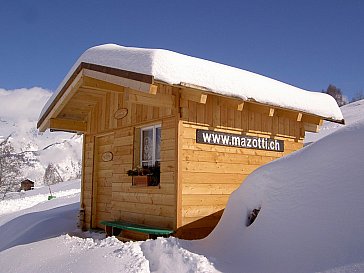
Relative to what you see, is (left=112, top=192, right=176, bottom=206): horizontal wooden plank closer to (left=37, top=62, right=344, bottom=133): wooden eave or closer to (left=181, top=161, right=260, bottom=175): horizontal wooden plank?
(left=181, top=161, right=260, bottom=175): horizontal wooden plank

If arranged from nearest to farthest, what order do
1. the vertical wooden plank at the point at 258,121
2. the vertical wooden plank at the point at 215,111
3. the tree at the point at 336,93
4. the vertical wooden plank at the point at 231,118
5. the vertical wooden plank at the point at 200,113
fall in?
the vertical wooden plank at the point at 200,113 → the vertical wooden plank at the point at 215,111 → the vertical wooden plank at the point at 231,118 → the vertical wooden plank at the point at 258,121 → the tree at the point at 336,93

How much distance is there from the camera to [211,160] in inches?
319

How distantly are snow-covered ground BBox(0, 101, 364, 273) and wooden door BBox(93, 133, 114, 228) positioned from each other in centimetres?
314

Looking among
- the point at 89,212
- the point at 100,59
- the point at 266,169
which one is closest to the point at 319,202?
the point at 266,169

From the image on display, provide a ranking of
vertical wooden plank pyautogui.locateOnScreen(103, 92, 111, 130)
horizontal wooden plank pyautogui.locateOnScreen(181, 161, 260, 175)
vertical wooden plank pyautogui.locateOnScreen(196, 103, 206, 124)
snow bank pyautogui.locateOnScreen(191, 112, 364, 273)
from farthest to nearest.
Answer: vertical wooden plank pyautogui.locateOnScreen(103, 92, 111, 130)
vertical wooden plank pyautogui.locateOnScreen(196, 103, 206, 124)
horizontal wooden plank pyautogui.locateOnScreen(181, 161, 260, 175)
snow bank pyautogui.locateOnScreen(191, 112, 364, 273)

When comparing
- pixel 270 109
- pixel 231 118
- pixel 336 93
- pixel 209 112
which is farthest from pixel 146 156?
pixel 336 93

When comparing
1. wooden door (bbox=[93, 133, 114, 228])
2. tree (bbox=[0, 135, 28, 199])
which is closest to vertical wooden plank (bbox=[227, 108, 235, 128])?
wooden door (bbox=[93, 133, 114, 228])

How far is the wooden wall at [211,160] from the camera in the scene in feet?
25.0

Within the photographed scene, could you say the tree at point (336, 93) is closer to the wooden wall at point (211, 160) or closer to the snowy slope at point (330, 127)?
the snowy slope at point (330, 127)

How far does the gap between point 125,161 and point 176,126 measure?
221 cm

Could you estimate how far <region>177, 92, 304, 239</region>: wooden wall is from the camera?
25.0 feet

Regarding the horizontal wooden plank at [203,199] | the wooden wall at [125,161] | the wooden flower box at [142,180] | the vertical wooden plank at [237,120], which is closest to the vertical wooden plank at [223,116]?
the vertical wooden plank at [237,120]

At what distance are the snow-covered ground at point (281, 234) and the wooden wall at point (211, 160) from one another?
122 cm

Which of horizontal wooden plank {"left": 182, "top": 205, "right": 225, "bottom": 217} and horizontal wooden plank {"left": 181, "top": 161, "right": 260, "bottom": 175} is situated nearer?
horizontal wooden plank {"left": 182, "top": 205, "right": 225, "bottom": 217}
